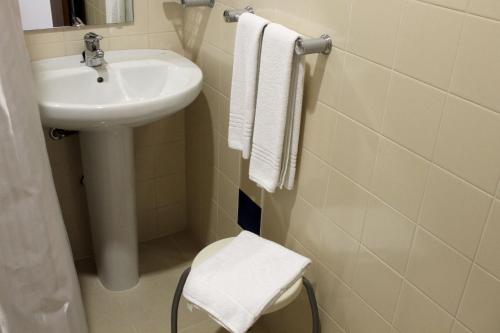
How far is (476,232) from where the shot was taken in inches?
37.9

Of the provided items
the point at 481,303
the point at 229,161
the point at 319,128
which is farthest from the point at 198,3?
the point at 481,303

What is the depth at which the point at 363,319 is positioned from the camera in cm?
131

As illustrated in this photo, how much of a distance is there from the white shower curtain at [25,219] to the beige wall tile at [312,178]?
684 mm

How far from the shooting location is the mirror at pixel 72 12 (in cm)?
155

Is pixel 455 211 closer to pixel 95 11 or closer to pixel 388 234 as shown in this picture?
pixel 388 234

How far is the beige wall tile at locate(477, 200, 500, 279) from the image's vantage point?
0.92m

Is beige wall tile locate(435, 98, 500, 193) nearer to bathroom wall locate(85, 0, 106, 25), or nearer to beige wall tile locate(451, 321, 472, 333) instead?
beige wall tile locate(451, 321, 472, 333)

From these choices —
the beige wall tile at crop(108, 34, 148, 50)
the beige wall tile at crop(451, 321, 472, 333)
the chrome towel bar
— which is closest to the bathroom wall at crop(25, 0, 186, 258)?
the beige wall tile at crop(108, 34, 148, 50)

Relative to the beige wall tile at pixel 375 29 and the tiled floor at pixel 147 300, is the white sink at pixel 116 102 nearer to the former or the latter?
the tiled floor at pixel 147 300

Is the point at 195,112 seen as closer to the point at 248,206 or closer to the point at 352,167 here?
the point at 248,206

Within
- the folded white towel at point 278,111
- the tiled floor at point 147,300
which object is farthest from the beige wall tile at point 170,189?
the folded white towel at point 278,111

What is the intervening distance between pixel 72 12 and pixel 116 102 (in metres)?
0.32

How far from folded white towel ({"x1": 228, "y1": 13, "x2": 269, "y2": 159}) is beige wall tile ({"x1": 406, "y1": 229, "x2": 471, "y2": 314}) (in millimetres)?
546

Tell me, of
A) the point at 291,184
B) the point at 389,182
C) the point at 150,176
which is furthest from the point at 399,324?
the point at 150,176
